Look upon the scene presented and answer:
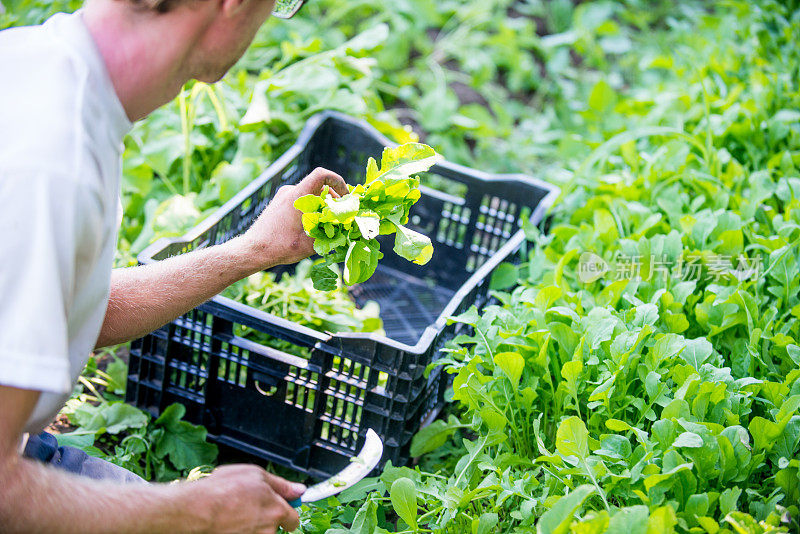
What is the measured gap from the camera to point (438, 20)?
12.5 ft

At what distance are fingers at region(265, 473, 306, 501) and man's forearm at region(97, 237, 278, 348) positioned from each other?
39cm

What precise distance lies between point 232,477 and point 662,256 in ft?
3.87

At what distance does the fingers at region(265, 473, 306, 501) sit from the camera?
4.20 feet

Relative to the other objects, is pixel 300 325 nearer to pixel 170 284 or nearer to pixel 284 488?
pixel 170 284

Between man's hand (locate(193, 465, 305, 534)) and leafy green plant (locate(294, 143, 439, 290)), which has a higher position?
leafy green plant (locate(294, 143, 439, 290))

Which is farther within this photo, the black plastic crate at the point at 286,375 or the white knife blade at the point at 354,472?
the black plastic crate at the point at 286,375

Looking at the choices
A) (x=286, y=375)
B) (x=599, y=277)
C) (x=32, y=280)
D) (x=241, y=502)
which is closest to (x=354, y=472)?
(x=286, y=375)

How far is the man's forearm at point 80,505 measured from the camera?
39.6 inches

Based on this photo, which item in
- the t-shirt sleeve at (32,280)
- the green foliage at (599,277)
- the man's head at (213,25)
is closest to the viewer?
the t-shirt sleeve at (32,280)

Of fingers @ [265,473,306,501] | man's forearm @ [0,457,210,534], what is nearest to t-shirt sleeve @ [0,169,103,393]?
man's forearm @ [0,457,210,534]

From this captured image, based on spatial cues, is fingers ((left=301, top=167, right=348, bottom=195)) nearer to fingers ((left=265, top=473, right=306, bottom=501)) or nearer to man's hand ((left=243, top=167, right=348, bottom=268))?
man's hand ((left=243, top=167, right=348, bottom=268))

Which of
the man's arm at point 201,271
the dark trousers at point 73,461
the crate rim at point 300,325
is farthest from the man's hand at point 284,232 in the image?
the dark trousers at point 73,461

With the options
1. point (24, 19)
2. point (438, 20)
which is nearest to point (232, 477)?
point (24, 19)

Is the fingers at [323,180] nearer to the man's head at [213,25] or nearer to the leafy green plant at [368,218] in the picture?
the leafy green plant at [368,218]
